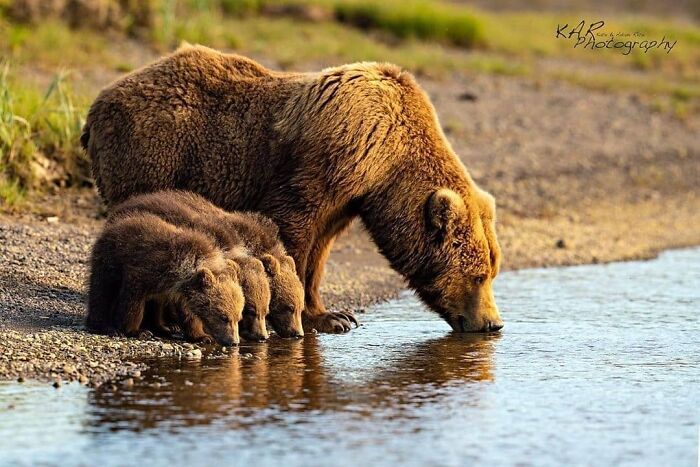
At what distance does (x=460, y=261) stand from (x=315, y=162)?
1178 millimetres

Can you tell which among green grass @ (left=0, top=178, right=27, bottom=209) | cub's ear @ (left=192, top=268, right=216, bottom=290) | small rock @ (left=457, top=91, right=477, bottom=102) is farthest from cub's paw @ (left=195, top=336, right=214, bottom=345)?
small rock @ (left=457, top=91, right=477, bottom=102)

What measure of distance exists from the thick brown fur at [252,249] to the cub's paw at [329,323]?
0.29 meters

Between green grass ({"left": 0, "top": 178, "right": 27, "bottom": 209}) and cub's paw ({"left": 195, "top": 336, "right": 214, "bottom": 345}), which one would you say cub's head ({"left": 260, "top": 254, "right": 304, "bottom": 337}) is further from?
green grass ({"left": 0, "top": 178, "right": 27, "bottom": 209})

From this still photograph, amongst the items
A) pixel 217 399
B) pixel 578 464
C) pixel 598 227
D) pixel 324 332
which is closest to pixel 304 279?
pixel 324 332

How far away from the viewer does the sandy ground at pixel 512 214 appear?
8.26m

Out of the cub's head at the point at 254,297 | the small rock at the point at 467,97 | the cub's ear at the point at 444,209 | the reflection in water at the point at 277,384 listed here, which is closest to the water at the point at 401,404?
Result: the reflection in water at the point at 277,384

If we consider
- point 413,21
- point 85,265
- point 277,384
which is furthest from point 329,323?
point 413,21

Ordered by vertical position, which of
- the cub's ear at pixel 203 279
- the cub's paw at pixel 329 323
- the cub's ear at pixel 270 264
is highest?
the cub's ear at pixel 270 264

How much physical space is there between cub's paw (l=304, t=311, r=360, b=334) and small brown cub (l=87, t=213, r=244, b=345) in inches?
36.9

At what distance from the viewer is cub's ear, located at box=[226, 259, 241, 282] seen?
8.59 metres

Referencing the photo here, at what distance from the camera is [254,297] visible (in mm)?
8633

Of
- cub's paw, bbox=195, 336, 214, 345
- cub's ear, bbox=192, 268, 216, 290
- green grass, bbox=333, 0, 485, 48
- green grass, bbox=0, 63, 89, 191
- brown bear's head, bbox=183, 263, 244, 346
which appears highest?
green grass, bbox=333, 0, 485, 48

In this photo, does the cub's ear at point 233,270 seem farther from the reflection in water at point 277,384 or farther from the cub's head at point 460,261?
the cub's head at point 460,261

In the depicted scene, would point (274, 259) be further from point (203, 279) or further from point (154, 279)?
point (154, 279)
